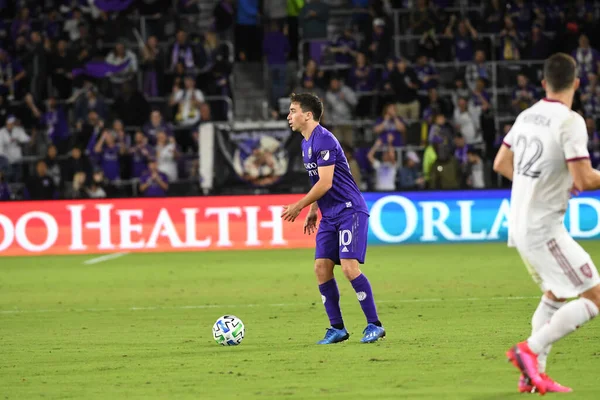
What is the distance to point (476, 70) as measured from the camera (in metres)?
24.3

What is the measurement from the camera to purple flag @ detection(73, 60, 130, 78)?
25.2 meters

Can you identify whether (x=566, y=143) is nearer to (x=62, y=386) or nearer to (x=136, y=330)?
(x=62, y=386)

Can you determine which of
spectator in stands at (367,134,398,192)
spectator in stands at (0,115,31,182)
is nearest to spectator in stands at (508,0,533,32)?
spectator in stands at (367,134,398,192)

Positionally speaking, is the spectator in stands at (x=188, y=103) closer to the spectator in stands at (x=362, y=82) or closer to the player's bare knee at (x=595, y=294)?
the spectator in stands at (x=362, y=82)

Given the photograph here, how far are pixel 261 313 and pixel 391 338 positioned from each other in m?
2.67

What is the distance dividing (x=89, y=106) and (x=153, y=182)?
295 centimetres

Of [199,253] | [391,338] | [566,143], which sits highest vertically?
[566,143]

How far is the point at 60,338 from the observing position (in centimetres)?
1060

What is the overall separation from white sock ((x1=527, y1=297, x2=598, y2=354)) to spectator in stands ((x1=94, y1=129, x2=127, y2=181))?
17.6 metres

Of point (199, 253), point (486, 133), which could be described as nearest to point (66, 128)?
point (199, 253)

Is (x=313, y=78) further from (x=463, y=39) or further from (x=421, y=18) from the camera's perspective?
(x=463, y=39)

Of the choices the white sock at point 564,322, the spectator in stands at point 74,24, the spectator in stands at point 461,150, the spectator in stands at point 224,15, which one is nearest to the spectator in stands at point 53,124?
the spectator in stands at point 74,24

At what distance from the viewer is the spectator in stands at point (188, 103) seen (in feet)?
78.8

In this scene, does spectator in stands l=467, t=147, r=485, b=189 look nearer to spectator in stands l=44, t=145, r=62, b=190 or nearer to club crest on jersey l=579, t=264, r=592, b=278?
spectator in stands l=44, t=145, r=62, b=190
